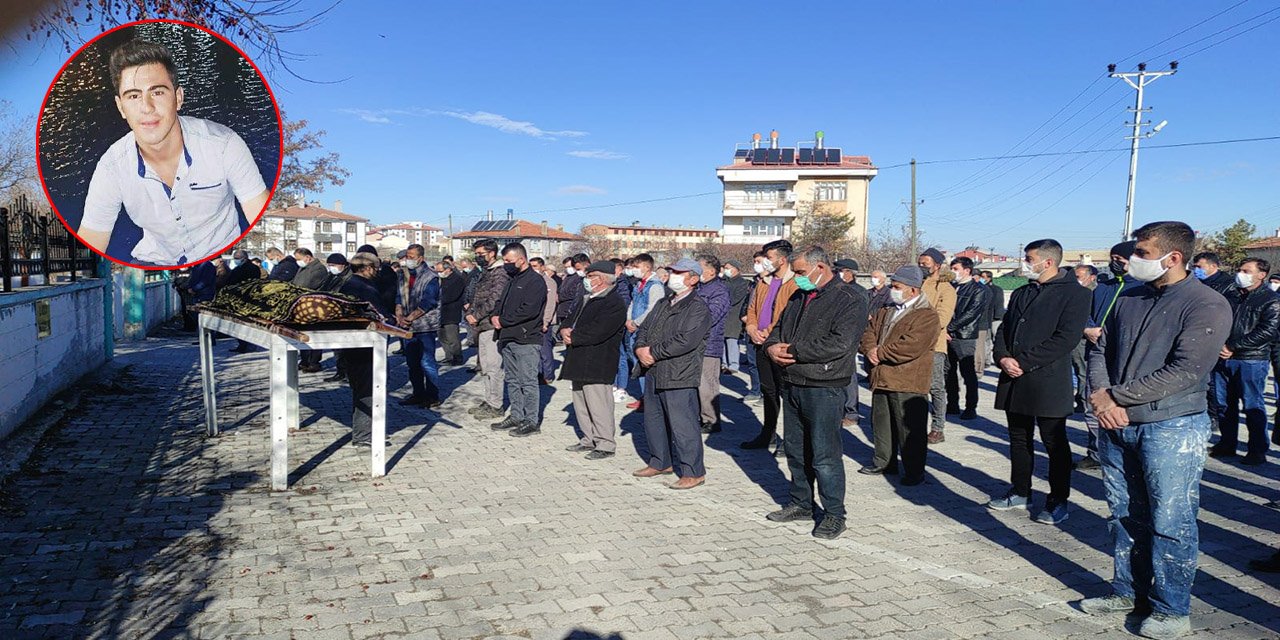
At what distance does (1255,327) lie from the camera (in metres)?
7.89

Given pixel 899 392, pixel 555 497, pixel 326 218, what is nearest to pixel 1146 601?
pixel 899 392

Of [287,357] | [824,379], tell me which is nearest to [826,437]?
[824,379]

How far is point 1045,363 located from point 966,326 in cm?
387

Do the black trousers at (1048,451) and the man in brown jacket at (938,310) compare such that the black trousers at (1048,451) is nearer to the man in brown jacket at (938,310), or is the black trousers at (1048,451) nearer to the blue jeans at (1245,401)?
the man in brown jacket at (938,310)

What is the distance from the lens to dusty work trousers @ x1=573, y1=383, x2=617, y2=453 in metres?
7.70

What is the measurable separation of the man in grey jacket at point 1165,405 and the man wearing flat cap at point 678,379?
10.5 ft

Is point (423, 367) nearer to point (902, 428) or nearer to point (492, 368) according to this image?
point (492, 368)

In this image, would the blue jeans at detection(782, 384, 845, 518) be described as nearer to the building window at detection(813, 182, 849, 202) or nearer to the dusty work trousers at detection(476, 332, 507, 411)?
the dusty work trousers at detection(476, 332, 507, 411)

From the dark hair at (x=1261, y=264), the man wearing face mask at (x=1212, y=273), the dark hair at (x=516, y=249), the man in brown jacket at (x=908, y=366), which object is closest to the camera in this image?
the man in brown jacket at (x=908, y=366)

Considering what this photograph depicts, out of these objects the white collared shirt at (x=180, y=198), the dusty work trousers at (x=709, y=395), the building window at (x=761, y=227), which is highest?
the building window at (x=761, y=227)

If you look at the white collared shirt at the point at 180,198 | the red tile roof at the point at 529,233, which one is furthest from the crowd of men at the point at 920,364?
the red tile roof at the point at 529,233

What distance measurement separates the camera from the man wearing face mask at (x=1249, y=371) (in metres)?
7.68

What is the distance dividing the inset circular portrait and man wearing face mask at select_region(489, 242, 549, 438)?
3.84 m

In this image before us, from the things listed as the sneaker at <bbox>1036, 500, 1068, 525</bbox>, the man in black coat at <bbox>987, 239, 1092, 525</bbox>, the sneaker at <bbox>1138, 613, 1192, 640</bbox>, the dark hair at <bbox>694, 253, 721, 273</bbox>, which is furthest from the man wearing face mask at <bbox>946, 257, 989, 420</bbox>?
the sneaker at <bbox>1138, 613, 1192, 640</bbox>
